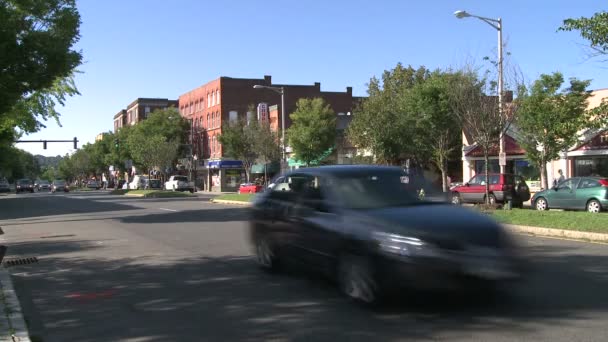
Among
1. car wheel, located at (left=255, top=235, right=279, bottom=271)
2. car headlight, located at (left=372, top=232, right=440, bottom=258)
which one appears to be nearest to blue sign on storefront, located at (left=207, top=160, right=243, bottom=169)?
car wheel, located at (left=255, top=235, right=279, bottom=271)

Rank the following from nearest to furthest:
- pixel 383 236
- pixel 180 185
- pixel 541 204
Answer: pixel 383 236 → pixel 541 204 → pixel 180 185

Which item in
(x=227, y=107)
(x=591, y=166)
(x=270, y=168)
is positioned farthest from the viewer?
(x=227, y=107)

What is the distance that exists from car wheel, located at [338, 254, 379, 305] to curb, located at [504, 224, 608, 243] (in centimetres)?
803

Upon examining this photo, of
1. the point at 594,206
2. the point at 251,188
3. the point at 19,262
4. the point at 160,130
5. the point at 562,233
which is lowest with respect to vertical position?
the point at 19,262

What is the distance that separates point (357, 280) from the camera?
6504 millimetres

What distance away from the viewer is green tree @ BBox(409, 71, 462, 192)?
1261 inches

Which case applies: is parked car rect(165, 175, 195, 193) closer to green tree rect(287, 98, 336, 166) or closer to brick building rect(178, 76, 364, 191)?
brick building rect(178, 76, 364, 191)

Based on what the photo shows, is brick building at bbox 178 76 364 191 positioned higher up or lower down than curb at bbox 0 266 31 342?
higher up

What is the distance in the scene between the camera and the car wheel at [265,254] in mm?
8836

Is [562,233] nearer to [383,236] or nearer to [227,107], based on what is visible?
[383,236]

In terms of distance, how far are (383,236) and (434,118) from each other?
27.4 m

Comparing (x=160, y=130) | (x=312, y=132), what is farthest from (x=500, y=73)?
(x=160, y=130)

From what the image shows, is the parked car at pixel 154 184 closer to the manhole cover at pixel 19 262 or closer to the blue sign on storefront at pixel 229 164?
the blue sign on storefront at pixel 229 164

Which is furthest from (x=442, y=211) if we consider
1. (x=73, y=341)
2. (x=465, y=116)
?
(x=465, y=116)
